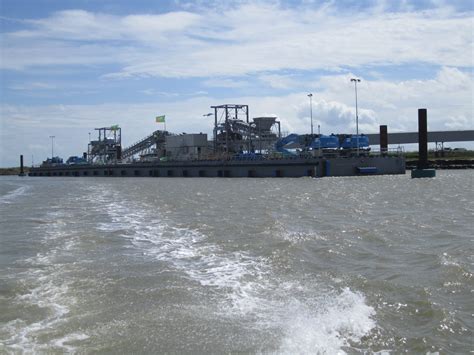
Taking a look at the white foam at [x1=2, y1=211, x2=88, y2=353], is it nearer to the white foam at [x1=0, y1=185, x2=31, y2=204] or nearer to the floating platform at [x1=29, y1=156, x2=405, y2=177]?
the white foam at [x1=0, y1=185, x2=31, y2=204]

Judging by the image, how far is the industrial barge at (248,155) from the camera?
82125 mm

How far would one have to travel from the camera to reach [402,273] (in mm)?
13992

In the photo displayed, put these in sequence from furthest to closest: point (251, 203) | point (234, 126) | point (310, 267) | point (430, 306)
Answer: point (234, 126), point (251, 203), point (310, 267), point (430, 306)

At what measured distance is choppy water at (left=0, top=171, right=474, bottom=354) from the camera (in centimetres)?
956

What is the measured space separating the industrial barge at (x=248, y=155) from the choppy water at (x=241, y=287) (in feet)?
191

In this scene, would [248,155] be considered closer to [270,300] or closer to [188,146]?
[188,146]

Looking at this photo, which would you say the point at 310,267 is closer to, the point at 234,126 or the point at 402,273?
the point at 402,273

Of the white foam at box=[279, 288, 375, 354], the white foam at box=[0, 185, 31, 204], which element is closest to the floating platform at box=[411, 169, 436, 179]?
the white foam at box=[0, 185, 31, 204]

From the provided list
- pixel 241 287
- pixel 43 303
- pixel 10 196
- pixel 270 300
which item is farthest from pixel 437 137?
pixel 43 303

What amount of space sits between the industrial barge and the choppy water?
191ft

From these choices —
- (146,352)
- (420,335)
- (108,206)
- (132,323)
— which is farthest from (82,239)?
(108,206)

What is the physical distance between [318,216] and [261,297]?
15.5 meters

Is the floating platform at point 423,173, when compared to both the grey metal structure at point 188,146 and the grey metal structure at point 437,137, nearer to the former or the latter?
the grey metal structure at point 188,146

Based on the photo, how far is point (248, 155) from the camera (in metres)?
94.4
